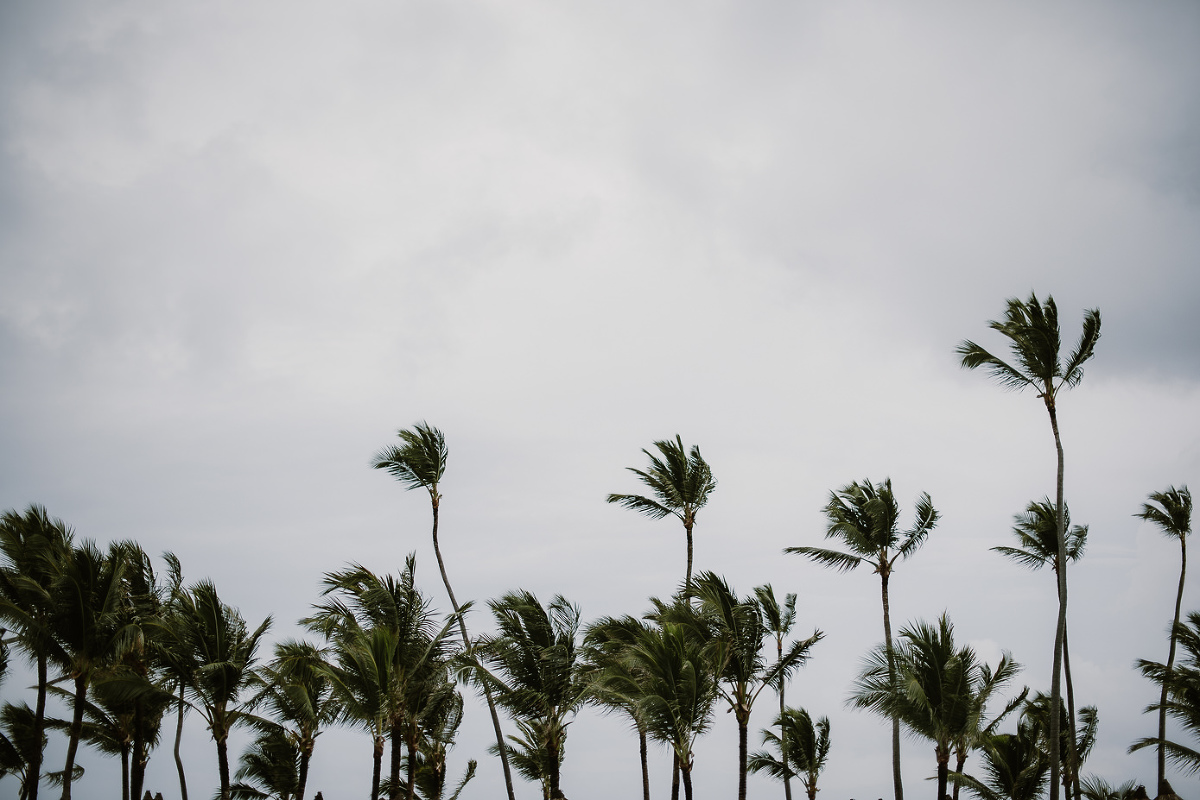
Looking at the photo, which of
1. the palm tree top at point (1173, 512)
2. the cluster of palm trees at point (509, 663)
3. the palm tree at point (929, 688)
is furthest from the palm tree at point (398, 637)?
the palm tree top at point (1173, 512)

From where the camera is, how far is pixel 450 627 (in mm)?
22016

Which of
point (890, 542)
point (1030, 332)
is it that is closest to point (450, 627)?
point (890, 542)

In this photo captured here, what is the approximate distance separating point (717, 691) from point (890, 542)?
32.2ft

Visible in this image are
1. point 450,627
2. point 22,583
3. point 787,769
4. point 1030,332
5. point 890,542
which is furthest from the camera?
point 787,769

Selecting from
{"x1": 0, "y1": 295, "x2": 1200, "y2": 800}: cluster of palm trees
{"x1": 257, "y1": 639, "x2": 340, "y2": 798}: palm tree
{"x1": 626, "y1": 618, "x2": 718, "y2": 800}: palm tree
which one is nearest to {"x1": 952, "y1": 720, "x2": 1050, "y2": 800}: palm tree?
{"x1": 0, "y1": 295, "x2": 1200, "y2": 800}: cluster of palm trees

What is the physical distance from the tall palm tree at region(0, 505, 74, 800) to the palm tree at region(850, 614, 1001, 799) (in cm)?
1993

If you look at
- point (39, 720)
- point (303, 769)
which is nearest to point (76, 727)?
point (39, 720)

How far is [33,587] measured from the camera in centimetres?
1978

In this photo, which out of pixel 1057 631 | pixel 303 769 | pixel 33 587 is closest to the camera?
pixel 33 587

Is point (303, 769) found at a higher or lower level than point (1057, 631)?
lower

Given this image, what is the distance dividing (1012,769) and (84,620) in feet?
89.3

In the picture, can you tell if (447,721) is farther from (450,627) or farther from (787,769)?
(787,769)

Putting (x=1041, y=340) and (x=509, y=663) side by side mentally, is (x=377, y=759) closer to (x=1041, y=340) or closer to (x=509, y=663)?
(x=509, y=663)

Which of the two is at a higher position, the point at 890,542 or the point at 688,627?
the point at 890,542
